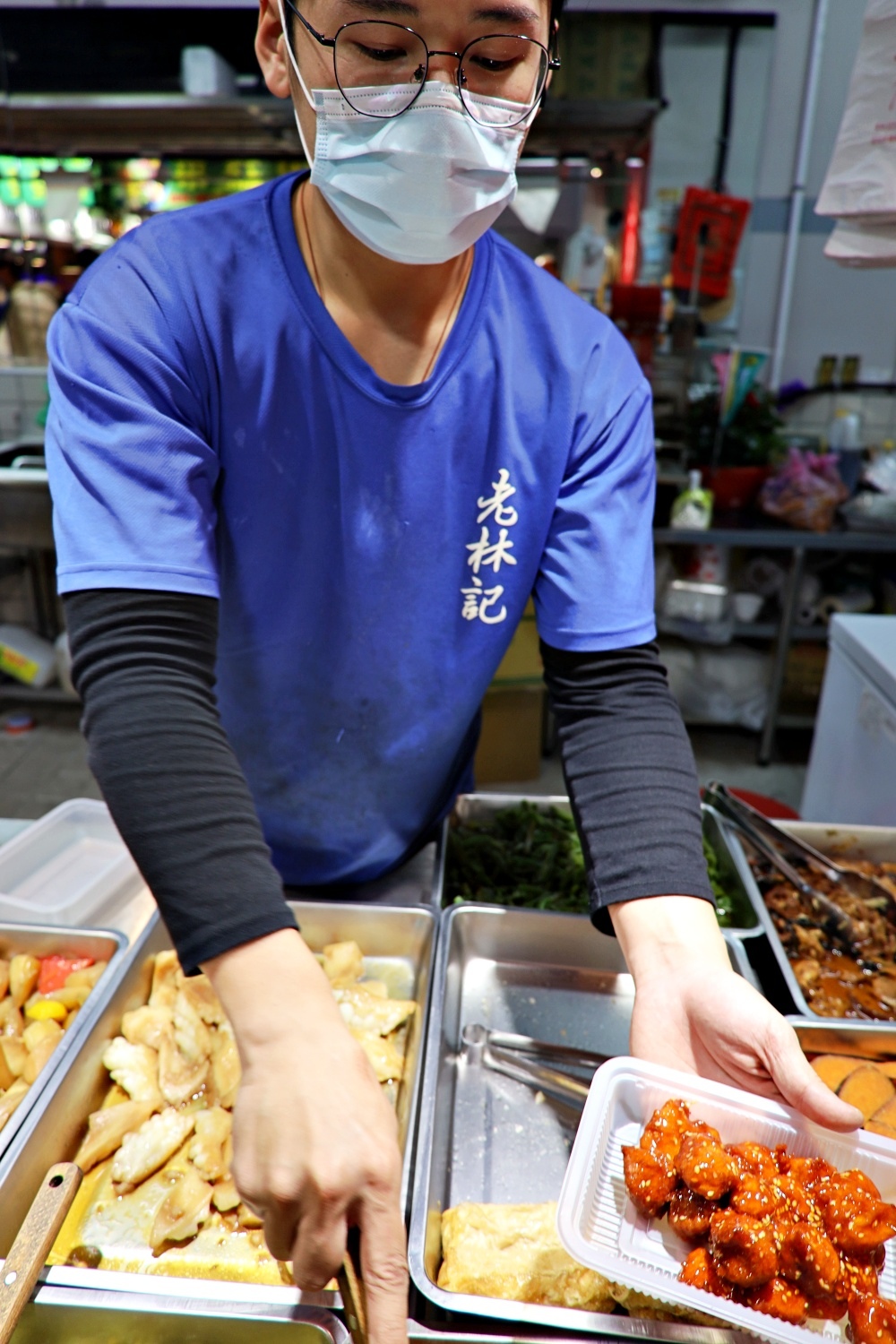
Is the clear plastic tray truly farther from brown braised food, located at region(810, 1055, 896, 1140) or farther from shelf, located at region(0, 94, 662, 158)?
shelf, located at region(0, 94, 662, 158)

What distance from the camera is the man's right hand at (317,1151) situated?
0.78 m

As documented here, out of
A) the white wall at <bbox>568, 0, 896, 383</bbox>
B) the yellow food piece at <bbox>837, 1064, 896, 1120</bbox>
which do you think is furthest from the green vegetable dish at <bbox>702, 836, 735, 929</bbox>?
the white wall at <bbox>568, 0, 896, 383</bbox>

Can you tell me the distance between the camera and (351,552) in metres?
1.38

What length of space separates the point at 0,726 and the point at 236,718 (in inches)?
167

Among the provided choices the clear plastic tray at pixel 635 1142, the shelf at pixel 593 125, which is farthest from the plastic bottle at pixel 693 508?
the clear plastic tray at pixel 635 1142

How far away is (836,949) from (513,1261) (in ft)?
3.34

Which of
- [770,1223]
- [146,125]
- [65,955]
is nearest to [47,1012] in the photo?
[65,955]

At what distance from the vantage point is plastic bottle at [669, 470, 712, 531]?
14.5 ft

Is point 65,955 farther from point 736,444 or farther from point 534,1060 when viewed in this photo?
point 736,444

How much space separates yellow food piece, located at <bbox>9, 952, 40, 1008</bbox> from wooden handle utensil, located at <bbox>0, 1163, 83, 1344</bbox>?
1.95ft

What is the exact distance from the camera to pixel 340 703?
1508mm

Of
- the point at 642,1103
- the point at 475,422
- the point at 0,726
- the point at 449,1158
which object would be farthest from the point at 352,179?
the point at 0,726

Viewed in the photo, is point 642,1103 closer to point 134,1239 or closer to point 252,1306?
point 252,1306

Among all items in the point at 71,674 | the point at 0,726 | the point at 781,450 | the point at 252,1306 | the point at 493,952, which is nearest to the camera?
the point at 252,1306
